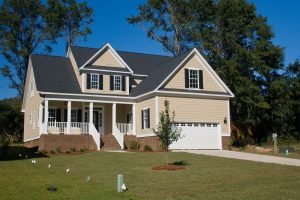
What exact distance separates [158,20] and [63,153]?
27.2 meters

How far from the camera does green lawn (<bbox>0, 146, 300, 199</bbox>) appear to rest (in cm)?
1198

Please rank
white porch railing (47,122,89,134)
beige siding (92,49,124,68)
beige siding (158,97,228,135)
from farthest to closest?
beige siding (92,49,124,68)
white porch railing (47,122,89,134)
beige siding (158,97,228,135)

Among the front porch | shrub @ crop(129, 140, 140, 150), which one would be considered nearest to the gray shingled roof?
the front porch

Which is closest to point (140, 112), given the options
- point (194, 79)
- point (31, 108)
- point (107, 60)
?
point (194, 79)

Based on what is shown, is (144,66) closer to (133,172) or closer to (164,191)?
(133,172)

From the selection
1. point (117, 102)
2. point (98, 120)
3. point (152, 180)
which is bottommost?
point (152, 180)

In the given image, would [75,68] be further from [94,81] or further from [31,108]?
[31,108]

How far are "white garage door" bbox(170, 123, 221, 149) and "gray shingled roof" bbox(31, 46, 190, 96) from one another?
4.13m

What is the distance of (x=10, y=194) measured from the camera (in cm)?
1191

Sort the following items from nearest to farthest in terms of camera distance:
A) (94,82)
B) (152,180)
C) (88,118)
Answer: (152,180)
(94,82)
(88,118)

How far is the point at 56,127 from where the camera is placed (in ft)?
99.6

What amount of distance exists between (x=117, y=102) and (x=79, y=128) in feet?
12.1

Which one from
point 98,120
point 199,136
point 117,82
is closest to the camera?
point 199,136

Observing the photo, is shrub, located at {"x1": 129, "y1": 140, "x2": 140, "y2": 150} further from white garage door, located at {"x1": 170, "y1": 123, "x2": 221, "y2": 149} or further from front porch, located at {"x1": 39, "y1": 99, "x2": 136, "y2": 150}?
white garage door, located at {"x1": 170, "y1": 123, "x2": 221, "y2": 149}
